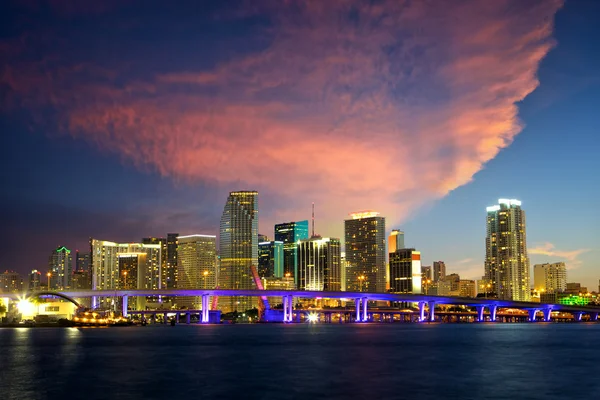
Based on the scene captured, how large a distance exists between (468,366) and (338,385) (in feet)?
79.9

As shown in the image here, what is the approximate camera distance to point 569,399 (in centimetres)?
5447

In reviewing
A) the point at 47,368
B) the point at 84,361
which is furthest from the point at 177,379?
the point at 84,361

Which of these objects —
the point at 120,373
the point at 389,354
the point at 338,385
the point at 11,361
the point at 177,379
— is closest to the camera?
the point at 338,385

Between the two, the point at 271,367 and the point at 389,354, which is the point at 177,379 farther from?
the point at 389,354

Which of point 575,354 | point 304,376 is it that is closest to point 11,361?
point 304,376

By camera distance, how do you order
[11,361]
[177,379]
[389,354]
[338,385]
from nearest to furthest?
1. [338,385]
2. [177,379]
3. [11,361]
4. [389,354]

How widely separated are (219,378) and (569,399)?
1189 inches

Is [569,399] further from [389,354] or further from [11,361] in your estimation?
[11,361]

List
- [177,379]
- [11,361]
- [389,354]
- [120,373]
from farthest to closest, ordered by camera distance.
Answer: [389,354] < [11,361] < [120,373] < [177,379]

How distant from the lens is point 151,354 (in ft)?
320

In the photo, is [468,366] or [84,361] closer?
[468,366]

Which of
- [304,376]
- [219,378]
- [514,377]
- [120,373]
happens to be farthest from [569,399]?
[120,373]

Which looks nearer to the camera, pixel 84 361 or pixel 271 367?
pixel 271 367

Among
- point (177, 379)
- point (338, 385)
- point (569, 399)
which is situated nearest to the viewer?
point (569, 399)
